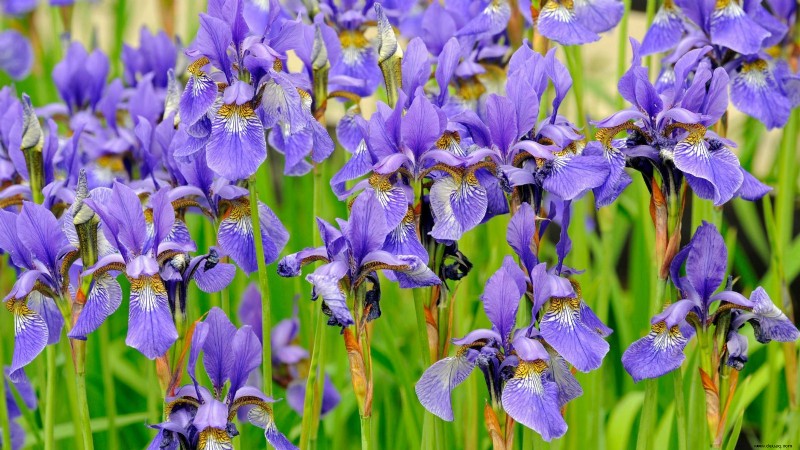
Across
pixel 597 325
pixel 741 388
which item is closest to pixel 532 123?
pixel 597 325

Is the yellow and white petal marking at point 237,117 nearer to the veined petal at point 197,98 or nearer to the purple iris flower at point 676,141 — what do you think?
the veined petal at point 197,98

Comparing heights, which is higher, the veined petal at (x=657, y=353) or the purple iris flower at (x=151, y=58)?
the veined petal at (x=657, y=353)

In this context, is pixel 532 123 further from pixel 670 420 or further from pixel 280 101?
pixel 670 420

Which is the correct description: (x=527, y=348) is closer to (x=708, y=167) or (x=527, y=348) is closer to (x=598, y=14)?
(x=708, y=167)

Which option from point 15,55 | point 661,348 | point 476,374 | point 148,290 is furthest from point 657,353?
point 15,55

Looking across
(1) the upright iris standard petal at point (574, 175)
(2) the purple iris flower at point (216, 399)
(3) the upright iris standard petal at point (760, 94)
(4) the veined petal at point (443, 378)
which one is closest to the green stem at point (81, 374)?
(2) the purple iris flower at point (216, 399)

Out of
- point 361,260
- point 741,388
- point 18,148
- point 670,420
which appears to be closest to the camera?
point 361,260
